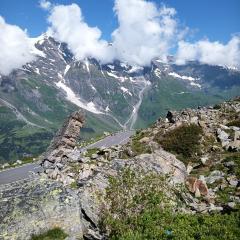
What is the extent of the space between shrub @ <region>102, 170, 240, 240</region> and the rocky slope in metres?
0.13

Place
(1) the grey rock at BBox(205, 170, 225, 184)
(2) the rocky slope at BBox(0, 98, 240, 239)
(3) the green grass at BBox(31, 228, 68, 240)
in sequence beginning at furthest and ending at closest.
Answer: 1. (1) the grey rock at BBox(205, 170, 225, 184)
2. (2) the rocky slope at BBox(0, 98, 240, 239)
3. (3) the green grass at BBox(31, 228, 68, 240)

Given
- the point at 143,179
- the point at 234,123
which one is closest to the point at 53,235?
the point at 143,179

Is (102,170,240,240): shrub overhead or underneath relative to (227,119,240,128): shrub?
underneath

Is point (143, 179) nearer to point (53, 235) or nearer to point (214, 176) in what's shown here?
point (53, 235)

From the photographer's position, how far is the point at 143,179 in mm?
24297

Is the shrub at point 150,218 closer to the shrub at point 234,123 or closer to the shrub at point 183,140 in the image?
the shrub at point 183,140

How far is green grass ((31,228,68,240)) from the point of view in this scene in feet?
71.3

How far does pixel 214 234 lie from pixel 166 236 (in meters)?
2.07

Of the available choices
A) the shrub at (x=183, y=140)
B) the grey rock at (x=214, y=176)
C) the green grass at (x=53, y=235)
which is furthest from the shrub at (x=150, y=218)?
the shrub at (x=183, y=140)

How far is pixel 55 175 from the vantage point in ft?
113

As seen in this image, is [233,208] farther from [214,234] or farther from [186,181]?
[186,181]

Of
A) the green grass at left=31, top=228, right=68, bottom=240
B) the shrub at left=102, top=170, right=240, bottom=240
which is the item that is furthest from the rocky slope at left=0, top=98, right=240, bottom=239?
the green grass at left=31, top=228, right=68, bottom=240

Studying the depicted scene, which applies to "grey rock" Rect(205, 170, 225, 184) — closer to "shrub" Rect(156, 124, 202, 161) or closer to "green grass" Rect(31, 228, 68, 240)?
"shrub" Rect(156, 124, 202, 161)

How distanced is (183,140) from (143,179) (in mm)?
23987
